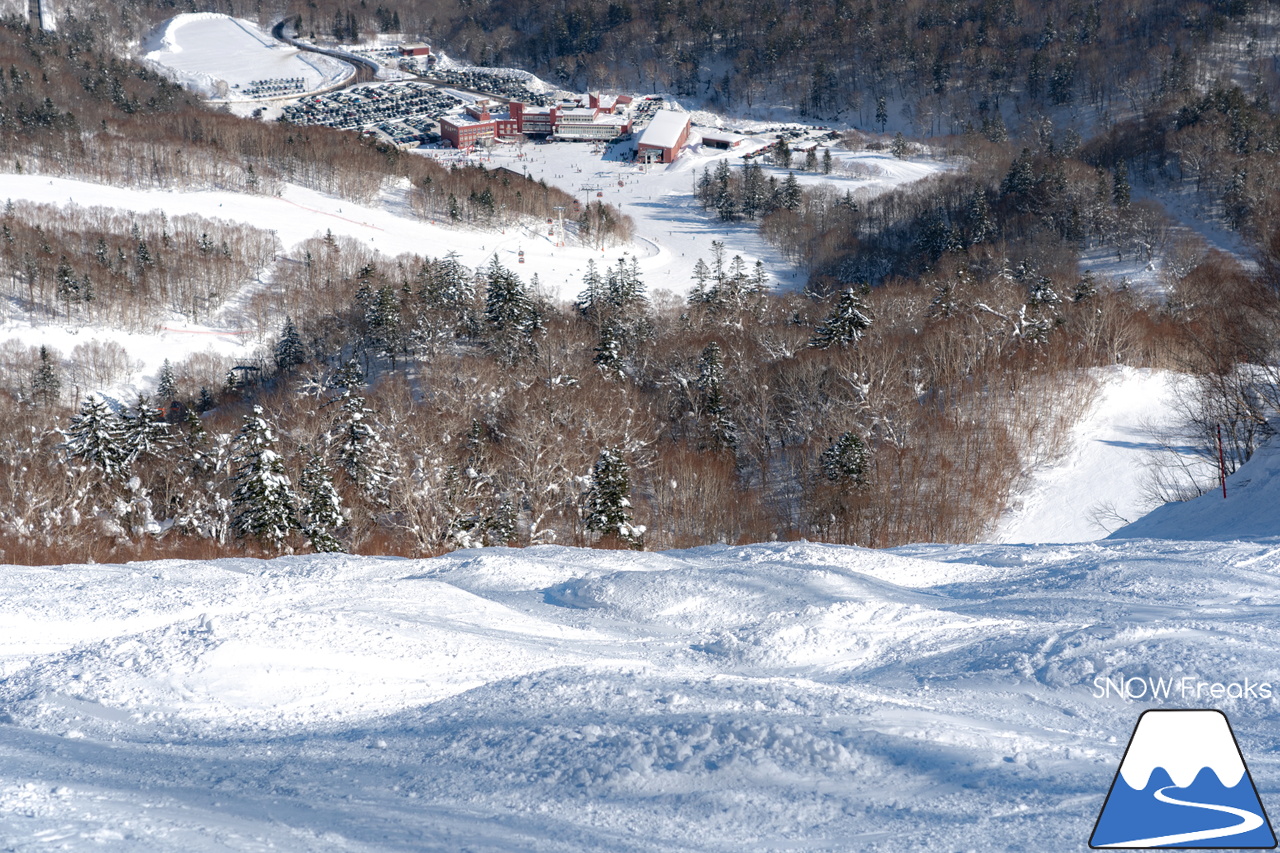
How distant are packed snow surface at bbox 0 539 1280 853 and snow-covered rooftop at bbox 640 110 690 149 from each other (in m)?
98.9

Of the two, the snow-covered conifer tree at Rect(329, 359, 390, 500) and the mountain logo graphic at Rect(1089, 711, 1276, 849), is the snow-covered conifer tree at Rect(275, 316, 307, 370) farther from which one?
the mountain logo graphic at Rect(1089, 711, 1276, 849)

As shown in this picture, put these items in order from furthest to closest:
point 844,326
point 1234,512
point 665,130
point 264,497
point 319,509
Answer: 1. point 665,130
2. point 844,326
3. point 319,509
4. point 264,497
5. point 1234,512

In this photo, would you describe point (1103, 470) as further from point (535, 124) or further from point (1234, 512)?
point (535, 124)

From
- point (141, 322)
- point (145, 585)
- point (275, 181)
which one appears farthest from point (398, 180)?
point (145, 585)

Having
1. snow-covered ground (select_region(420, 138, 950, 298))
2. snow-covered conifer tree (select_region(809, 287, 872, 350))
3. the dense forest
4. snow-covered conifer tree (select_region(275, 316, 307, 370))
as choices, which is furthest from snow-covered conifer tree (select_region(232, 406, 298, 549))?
snow-covered ground (select_region(420, 138, 950, 298))

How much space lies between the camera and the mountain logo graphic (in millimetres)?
3896

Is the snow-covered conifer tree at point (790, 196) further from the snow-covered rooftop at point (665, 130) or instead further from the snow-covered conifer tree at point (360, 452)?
the snow-covered conifer tree at point (360, 452)

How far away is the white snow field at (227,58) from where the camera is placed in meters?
131

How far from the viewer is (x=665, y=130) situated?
10431 cm

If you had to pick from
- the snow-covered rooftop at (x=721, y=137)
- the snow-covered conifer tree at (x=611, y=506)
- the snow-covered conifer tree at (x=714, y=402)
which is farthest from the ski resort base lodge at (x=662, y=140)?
the snow-covered conifer tree at (x=611, y=506)

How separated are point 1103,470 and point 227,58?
15319 centimetres

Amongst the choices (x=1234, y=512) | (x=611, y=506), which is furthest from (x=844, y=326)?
(x=1234, y=512)

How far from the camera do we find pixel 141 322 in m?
55.8

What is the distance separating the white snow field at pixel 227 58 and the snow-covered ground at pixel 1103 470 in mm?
127798
